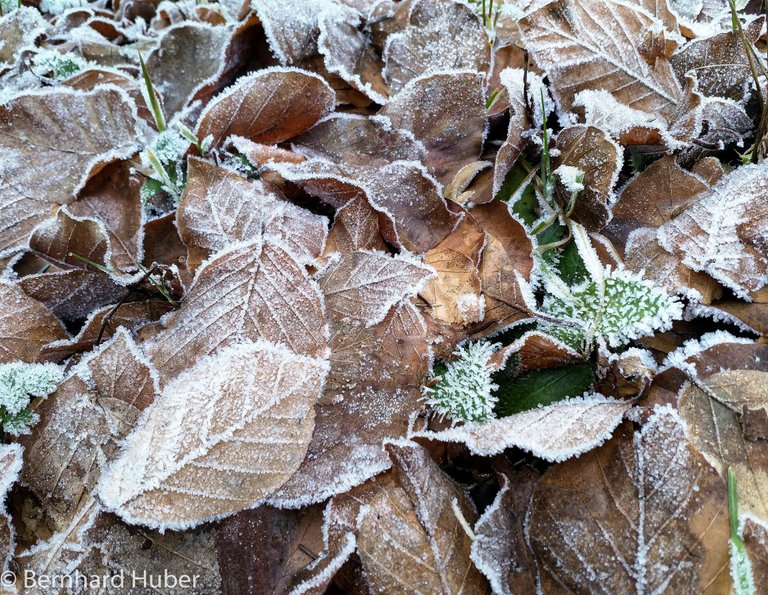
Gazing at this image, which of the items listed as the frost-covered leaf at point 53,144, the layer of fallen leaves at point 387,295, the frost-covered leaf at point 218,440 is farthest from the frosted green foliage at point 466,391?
the frost-covered leaf at point 53,144

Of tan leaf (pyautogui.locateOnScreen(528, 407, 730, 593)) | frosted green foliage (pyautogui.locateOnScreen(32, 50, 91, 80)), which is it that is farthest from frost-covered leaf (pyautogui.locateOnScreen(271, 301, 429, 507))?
frosted green foliage (pyautogui.locateOnScreen(32, 50, 91, 80))

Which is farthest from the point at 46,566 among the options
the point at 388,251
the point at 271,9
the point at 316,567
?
the point at 271,9

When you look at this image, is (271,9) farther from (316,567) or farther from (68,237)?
(316,567)

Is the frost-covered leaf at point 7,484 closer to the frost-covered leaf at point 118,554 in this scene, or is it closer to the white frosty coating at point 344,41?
the frost-covered leaf at point 118,554

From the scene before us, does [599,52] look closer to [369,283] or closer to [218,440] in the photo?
[369,283]

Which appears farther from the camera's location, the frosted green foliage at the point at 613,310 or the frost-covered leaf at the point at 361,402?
the frosted green foliage at the point at 613,310

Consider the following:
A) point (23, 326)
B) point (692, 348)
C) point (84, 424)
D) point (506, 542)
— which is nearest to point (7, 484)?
point (84, 424)
